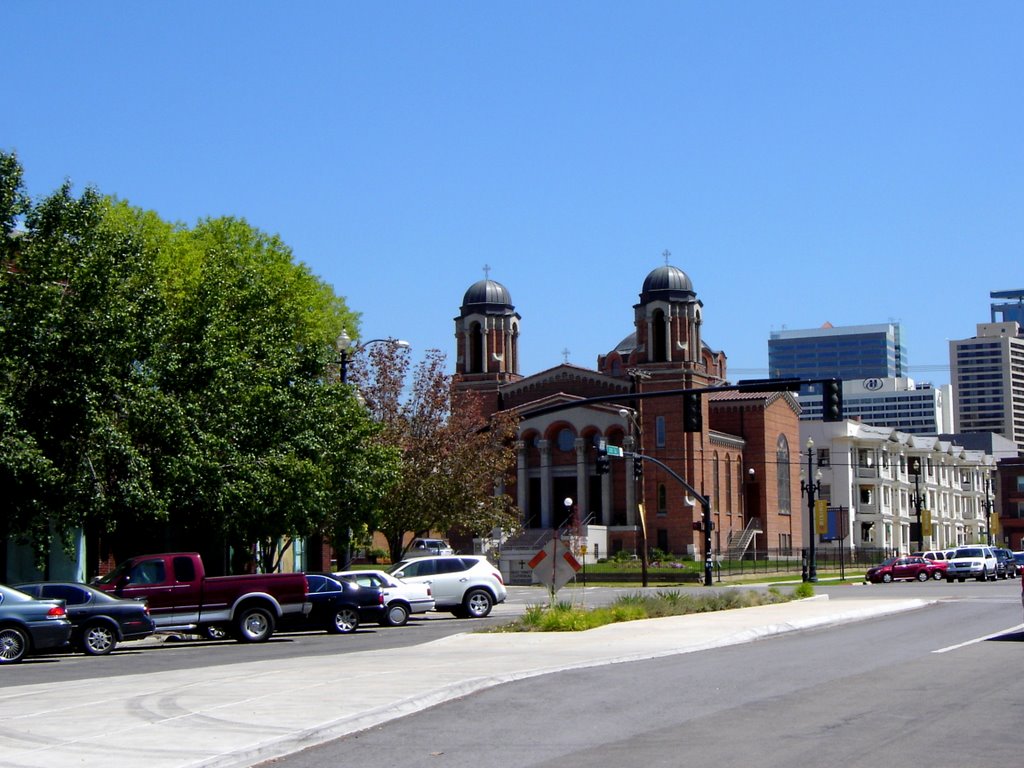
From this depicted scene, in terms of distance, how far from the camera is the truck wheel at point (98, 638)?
981 inches

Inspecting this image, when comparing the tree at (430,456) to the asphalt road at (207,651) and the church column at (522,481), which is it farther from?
the church column at (522,481)

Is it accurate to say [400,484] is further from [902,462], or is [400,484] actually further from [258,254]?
[902,462]

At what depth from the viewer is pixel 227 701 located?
14469 mm

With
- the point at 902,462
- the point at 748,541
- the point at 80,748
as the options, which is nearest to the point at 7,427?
the point at 80,748

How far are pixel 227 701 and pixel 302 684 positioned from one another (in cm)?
167

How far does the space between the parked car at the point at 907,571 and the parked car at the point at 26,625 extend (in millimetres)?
47559

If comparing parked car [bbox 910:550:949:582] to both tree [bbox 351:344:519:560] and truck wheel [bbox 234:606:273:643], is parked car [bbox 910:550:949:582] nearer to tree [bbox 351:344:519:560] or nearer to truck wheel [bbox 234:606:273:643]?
tree [bbox 351:344:519:560]

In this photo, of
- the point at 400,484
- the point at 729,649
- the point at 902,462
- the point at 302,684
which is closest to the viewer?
the point at 302,684

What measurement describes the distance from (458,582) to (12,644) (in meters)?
13.7

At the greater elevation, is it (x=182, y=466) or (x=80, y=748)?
(x=182, y=466)

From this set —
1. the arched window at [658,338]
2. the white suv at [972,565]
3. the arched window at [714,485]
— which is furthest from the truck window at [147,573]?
the arched window at [714,485]

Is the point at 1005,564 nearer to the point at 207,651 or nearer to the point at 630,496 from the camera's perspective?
the point at 630,496

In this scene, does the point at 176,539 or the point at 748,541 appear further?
the point at 748,541

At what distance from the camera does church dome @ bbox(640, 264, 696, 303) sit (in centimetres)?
8862
